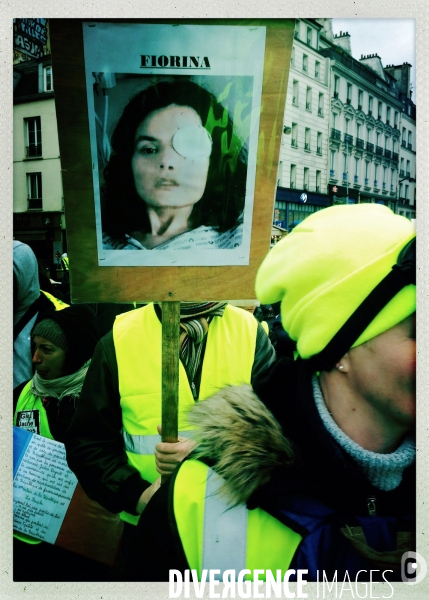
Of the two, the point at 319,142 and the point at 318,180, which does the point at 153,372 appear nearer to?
the point at 318,180

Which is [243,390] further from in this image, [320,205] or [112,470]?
[320,205]

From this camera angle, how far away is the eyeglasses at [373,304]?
1325 millimetres

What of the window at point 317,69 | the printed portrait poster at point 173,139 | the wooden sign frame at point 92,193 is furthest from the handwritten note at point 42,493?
the window at point 317,69

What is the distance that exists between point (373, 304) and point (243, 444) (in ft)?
1.83

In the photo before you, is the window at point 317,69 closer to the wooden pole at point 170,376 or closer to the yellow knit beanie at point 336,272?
the yellow knit beanie at point 336,272

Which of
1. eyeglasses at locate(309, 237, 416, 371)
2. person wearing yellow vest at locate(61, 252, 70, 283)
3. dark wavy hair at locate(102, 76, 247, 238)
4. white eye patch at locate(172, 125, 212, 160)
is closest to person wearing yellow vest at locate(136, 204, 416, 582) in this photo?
eyeglasses at locate(309, 237, 416, 371)

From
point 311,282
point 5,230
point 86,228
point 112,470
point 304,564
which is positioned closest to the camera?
point 311,282

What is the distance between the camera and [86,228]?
1.83 metres

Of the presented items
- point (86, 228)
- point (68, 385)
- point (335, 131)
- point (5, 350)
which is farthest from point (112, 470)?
point (335, 131)

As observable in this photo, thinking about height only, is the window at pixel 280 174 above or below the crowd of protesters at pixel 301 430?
above

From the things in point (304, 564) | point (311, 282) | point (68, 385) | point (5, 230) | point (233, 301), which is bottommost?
point (304, 564)

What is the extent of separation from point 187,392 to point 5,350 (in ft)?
2.70

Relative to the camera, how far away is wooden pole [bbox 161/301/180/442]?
181 cm

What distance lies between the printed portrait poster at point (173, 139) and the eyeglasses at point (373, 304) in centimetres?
64
